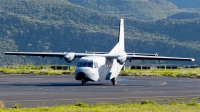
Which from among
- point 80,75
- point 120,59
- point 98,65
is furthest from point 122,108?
point 120,59

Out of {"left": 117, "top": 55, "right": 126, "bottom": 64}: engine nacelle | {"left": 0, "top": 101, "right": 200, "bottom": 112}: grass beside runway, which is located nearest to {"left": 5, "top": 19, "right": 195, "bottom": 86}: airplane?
{"left": 117, "top": 55, "right": 126, "bottom": 64}: engine nacelle

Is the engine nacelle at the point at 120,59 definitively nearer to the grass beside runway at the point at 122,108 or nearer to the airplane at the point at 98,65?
the airplane at the point at 98,65

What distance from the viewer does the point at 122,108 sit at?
1131 inches

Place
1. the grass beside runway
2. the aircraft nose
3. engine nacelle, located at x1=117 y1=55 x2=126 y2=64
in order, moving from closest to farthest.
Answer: the grass beside runway, the aircraft nose, engine nacelle, located at x1=117 y1=55 x2=126 y2=64

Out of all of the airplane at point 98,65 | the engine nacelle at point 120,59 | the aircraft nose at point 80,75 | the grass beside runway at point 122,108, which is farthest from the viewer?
the engine nacelle at point 120,59

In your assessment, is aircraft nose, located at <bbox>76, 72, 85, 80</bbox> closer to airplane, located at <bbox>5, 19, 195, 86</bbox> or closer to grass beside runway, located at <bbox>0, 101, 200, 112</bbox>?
airplane, located at <bbox>5, 19, 195, 86</bbox>

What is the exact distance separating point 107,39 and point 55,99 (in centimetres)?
16146

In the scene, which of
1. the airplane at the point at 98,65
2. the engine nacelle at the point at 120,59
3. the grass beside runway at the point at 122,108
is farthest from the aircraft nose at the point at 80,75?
the grass beside runway at the point at 122,108

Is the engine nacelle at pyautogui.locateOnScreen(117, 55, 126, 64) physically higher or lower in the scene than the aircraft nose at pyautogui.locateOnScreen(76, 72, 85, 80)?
higher

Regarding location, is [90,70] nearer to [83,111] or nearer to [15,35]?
[83,111]

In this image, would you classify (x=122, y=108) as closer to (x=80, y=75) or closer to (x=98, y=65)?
(x=80, y=75)

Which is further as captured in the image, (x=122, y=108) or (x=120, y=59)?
(x=120, y=59)

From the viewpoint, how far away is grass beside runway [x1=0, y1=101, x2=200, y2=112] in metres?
27.7

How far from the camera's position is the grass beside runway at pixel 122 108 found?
2770 centimetres
